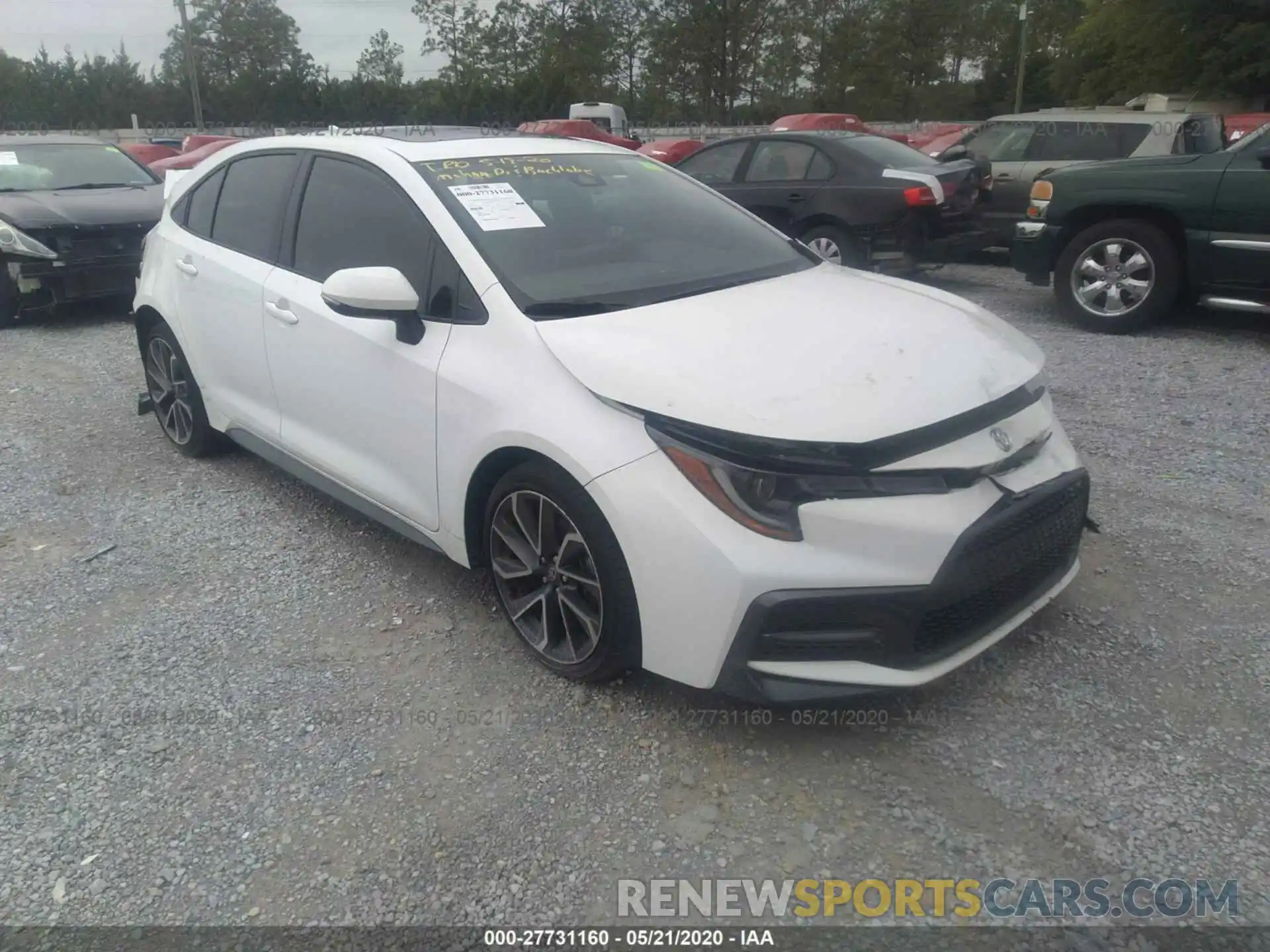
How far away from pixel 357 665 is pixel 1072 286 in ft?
20.2

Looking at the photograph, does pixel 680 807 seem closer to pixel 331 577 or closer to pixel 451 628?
pixel 451 628

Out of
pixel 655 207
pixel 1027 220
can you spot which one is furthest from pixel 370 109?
pixel 655 207

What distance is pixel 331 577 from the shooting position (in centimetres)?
379

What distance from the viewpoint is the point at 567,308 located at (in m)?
3.00

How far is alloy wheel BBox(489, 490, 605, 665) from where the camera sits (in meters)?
2.84

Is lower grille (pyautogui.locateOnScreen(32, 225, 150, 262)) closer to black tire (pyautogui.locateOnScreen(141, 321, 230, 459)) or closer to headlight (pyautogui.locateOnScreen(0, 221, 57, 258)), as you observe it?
headlight (pyautogui.locateOnScreen(0, 221, 57, 258))

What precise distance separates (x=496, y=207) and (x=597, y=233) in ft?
1.19

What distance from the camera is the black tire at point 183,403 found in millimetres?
4746

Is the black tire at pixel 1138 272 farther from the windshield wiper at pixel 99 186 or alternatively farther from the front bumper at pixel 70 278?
the windshield wiper at pixel 99 186

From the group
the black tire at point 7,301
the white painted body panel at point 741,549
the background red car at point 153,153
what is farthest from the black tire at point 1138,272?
the background red car at point 153,153

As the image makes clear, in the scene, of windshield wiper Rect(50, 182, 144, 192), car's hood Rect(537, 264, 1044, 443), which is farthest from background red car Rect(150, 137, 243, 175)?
car's hood Rect(537, 264, 1044, 443)

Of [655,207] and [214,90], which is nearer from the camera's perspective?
[655,207]

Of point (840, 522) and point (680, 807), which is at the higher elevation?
point (840, 522)

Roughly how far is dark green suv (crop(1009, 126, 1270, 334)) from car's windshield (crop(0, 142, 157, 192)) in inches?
327
